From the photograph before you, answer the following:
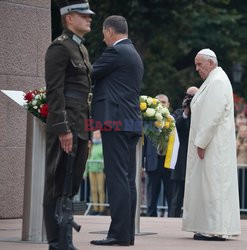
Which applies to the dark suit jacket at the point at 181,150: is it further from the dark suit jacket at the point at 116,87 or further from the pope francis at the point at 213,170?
the dark suit jacket at the point at 116,87

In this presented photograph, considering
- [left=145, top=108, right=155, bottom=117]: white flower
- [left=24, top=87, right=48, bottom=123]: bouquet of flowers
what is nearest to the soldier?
[left=24, top=87, right=48, bottom=123]: bouquet of flowers

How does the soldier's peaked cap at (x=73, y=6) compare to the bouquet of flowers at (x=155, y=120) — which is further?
the bouquet of flowers at (x=155, y=120)

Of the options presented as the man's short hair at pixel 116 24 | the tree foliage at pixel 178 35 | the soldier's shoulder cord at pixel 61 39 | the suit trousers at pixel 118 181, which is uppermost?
the tree foliage at pixel 178 35

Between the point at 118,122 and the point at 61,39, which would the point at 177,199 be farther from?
the point at 61,39

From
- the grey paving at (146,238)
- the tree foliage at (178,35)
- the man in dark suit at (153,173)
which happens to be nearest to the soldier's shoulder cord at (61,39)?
the grey paving at (146,238)

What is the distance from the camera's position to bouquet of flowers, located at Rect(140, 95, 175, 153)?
11.6 metres

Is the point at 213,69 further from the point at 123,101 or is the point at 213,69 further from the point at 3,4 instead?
the point at 3,4

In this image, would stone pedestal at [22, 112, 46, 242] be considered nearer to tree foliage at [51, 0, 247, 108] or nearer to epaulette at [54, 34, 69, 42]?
epaulette at [54, 34, 69, 42]

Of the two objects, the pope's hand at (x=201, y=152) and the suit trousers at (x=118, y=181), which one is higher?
the pope's hand at (x=201, y=152)

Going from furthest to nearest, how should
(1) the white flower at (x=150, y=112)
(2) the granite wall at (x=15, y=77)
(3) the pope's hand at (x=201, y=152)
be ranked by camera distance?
(2) the granite wall at (x=15, y=77) → (3) the pope's hand at (x=201, y=152) → (1) the white flower at (x=150, y=112)

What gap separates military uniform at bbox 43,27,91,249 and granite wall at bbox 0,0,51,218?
415cm

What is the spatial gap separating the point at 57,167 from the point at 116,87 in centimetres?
169

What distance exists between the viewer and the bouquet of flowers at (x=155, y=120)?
38.0 ft

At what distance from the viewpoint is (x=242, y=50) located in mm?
31078
